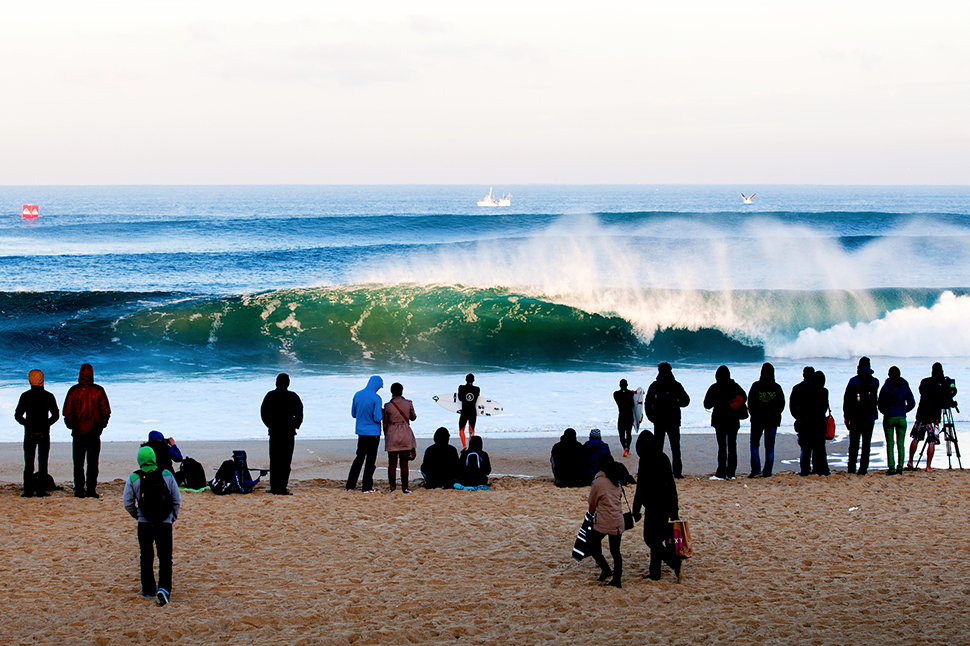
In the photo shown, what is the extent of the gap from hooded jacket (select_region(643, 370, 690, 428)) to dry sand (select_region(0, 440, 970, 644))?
2.67 feet

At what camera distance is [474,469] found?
26.8 ft

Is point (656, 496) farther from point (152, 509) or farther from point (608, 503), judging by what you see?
point (152, 509)

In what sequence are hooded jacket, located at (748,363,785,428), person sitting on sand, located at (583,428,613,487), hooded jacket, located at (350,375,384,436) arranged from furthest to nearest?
1. hooded jacket, located at (748,363,785,428)
2. hooded jacket, located at (350,375,384,436)
3. person sitting on sand, located at (583,428,613,487)

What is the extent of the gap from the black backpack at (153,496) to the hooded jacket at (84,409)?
115 inches

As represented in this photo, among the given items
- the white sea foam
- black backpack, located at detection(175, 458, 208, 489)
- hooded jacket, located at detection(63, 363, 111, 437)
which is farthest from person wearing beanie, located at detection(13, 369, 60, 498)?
the white sea foam

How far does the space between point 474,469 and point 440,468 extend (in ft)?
1.13

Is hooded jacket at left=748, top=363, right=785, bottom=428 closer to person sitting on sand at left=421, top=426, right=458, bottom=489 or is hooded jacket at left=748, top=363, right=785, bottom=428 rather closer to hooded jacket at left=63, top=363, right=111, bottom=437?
person sitting on sand at left=421, top=426, right=458, bottom=489

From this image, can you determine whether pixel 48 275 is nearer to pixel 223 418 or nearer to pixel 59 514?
pixel 223 418

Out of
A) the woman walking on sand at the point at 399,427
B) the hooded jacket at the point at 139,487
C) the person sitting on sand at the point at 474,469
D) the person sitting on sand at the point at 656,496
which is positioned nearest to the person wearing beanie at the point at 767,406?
the person sitting on sand at the point at 474,469

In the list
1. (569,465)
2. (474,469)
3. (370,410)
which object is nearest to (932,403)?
(569,465)

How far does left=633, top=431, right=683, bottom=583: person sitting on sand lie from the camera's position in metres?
5.26

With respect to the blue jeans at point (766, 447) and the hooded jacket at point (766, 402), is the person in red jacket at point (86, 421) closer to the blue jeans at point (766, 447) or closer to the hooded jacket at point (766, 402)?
the hooded jacket at point (766, 402)

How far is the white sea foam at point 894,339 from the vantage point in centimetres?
1884

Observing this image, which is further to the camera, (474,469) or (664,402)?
(664,402)
